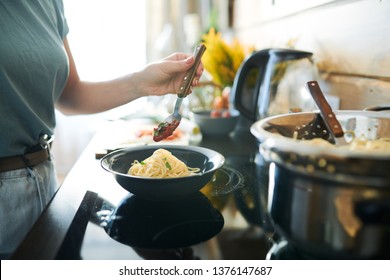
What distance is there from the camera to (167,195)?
0.65 m

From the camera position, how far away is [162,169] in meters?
0.73

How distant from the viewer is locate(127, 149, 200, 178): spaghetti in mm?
718

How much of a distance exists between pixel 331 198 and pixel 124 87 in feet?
2.74

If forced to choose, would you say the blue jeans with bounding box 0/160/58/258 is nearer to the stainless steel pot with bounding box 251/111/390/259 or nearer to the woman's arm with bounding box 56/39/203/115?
the woman's arm with bounding box 56/39/203/115

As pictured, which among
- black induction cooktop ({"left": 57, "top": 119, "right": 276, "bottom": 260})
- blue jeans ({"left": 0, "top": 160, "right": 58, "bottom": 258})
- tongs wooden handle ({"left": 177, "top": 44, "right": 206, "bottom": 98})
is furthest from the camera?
tongs wooden handle ({"left": 177, "top": 44, "right": 206, "bottom": 98})

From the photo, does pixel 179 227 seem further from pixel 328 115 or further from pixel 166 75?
pixel 166 75

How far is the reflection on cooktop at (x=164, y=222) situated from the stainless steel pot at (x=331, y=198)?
15 centimetres

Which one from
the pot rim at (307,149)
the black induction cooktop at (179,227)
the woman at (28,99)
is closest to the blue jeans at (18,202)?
the woman at (28,99)

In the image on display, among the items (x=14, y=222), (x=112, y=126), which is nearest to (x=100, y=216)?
(x=14, y=222)

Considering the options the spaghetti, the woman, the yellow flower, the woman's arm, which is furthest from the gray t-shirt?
the yellow flower

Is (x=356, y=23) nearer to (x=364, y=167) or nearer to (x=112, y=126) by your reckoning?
(x=364, y=167)

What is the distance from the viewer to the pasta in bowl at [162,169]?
0.64 metres

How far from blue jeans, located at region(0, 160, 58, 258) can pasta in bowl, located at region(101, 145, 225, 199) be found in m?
0.26
